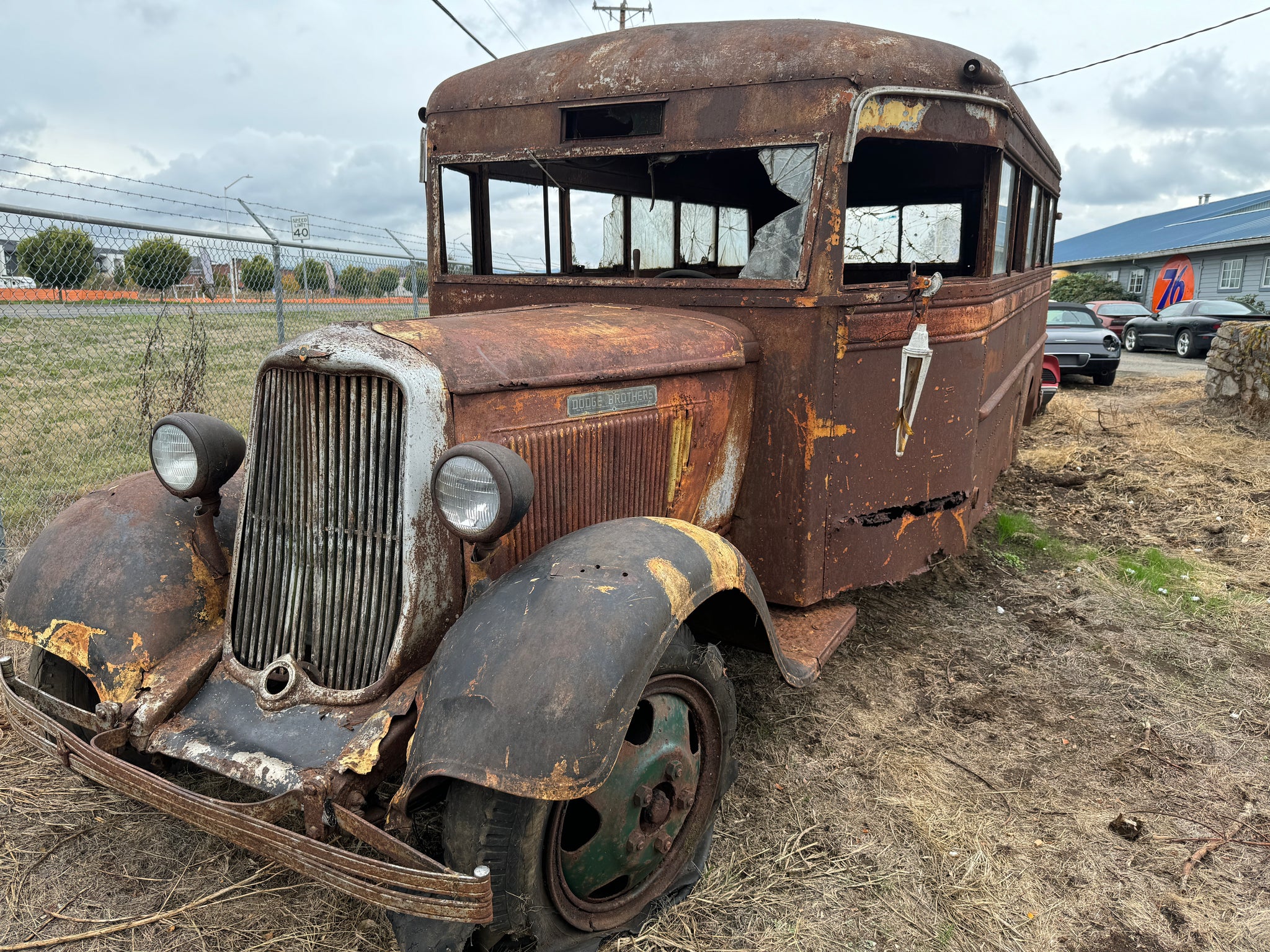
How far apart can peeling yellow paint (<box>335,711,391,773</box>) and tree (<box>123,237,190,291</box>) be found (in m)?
5.21

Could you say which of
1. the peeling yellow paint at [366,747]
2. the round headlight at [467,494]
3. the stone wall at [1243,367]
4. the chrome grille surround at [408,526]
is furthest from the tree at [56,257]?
the stone wall at [1243,367]

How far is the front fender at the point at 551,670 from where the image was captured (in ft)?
5.94

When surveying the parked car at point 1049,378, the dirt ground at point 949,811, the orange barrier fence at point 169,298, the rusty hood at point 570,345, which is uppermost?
the orange barrier fence at point 169,298

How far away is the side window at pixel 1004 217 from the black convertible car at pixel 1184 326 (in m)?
15.2

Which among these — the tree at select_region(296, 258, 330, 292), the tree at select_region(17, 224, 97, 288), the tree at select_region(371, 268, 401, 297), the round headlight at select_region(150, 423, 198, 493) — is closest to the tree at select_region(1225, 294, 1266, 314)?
the tree at select_region(371, 268, 401, 297)

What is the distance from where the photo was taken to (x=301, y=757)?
2086 mm

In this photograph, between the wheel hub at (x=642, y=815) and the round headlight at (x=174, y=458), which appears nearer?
the wheel hub at (x=642, y=815)

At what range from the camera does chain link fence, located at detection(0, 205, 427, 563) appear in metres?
5.52

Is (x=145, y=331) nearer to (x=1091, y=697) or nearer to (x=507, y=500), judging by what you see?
(x=507, y=500)

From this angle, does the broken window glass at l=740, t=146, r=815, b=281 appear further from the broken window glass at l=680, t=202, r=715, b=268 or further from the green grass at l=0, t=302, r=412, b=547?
the green grass at l=0, t=302, r=412, b=547

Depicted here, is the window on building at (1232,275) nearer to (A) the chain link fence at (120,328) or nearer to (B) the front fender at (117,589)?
(A) the chain link fence at (120,328)

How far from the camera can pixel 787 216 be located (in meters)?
3.13

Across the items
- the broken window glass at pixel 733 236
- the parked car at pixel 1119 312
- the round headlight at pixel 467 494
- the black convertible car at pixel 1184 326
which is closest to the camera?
the round headlight at pixel 467 494

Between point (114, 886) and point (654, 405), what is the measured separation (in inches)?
84.6
